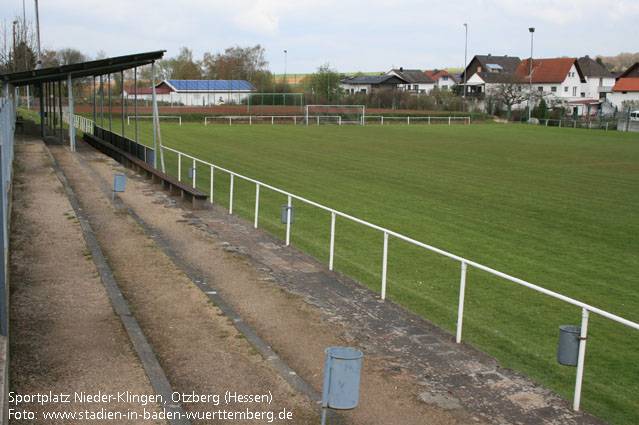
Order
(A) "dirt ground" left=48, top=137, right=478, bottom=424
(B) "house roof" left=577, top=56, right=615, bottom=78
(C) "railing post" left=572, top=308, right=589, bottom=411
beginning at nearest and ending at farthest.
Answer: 1. (C) "railing post" left=572, top=308, right=589, bottom=411
2. (A) "dirt ground" left=48, top=137, right=478, bottom=424
3. (B) "house roof" left=577, top=56, right=615, bottom=78

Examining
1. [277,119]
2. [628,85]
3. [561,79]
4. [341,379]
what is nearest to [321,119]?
[277,119]

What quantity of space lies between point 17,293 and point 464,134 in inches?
1636

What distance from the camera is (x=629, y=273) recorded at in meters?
11.3

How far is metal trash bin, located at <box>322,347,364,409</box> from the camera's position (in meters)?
4.82

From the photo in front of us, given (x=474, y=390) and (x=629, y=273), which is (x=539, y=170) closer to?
(x=629, y=273)

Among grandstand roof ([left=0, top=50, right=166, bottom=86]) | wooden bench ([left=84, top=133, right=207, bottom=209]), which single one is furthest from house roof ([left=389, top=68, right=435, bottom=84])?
grandstand roof ([left=0, top=50, right=166, bottom=86])

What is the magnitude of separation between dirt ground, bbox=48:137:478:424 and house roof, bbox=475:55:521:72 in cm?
10065

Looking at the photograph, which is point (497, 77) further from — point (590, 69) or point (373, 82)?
point (373, 82)

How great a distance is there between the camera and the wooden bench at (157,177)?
49.6 ft

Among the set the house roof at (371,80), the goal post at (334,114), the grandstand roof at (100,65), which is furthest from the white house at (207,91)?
the grandstand roof at (100,65)

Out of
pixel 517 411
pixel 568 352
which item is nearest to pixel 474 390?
pixel 517 411

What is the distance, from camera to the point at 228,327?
748 cm

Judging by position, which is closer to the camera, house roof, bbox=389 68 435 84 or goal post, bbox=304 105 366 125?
goal post, bbox=304 105 366 125

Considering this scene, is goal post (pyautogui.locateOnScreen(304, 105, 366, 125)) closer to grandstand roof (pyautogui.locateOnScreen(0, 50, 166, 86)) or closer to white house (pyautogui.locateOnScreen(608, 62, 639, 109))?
grandstand roof (pyautogui.locateOnScreen(0, 50, 166, 86))
